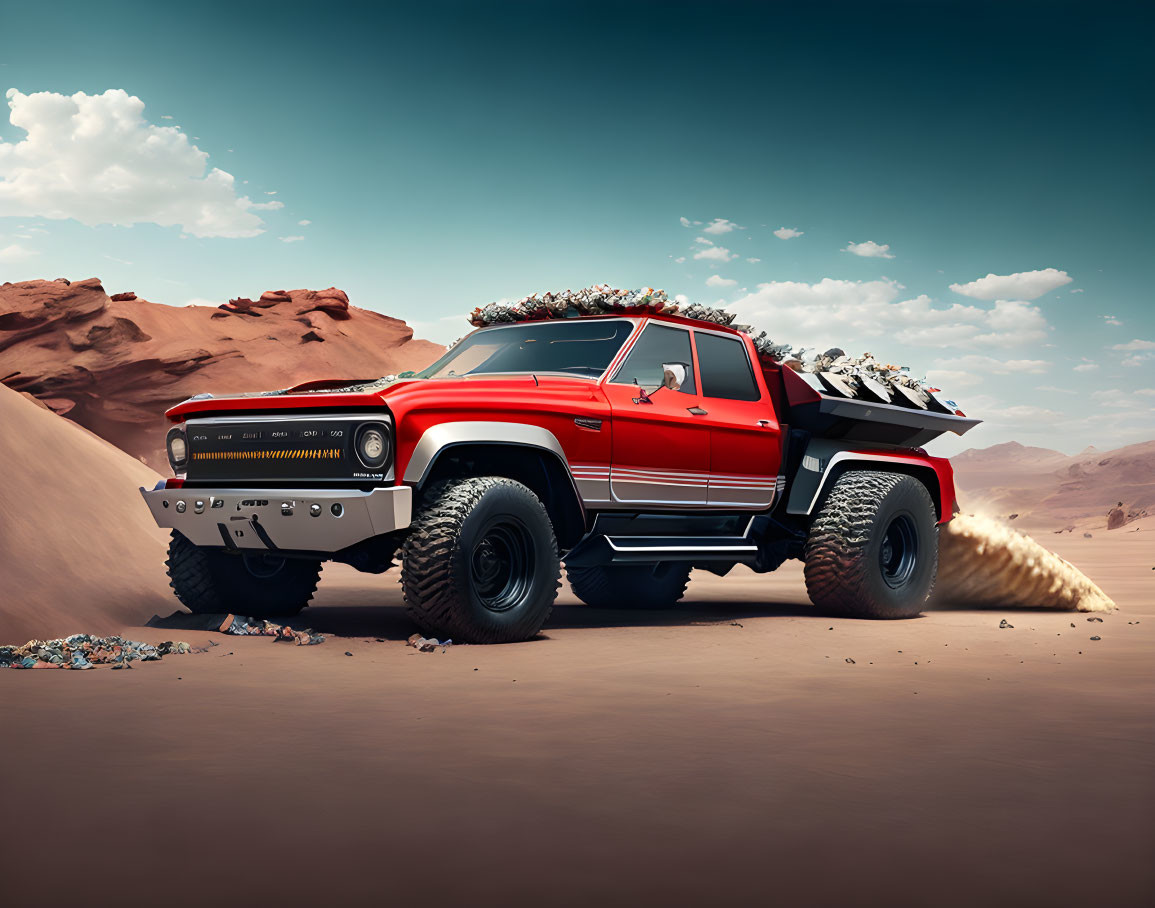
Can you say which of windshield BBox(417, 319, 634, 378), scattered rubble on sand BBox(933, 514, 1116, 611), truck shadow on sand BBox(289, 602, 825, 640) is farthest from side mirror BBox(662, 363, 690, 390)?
scattered rubble on sand BBox(933, 514, 1116, 611)

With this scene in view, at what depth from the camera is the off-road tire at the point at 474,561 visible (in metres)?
6.90

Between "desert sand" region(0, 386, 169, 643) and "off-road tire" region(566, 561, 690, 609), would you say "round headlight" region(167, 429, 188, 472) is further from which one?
"off-road tire" region(566, 561, 690, 609)

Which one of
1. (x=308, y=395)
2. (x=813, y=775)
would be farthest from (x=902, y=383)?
(x=813, y=775)

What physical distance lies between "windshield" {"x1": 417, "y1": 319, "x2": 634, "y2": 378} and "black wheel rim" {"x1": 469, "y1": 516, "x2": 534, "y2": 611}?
139 centimetres

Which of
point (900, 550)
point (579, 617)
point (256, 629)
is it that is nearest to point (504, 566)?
point (256, 629)

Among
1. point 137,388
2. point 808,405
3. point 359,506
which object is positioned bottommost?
point 359,506

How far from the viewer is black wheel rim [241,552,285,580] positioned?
852 centimetres

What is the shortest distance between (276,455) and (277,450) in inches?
1.3

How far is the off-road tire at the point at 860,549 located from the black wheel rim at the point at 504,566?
118 inches

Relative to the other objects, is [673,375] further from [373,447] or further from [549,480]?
[373,447]

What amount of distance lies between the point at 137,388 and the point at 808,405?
27.1 meters

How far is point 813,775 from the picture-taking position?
398cm

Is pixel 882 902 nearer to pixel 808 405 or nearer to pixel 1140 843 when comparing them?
pixel 1140 843

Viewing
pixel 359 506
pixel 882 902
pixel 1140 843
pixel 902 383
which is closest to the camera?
pixel 882 902
